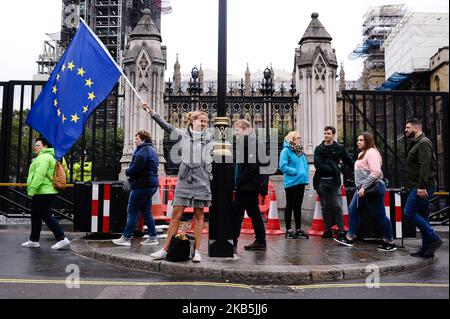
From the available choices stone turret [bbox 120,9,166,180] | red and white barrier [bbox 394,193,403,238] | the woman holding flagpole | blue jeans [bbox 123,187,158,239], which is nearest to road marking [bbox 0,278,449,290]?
the woman holding flagpole

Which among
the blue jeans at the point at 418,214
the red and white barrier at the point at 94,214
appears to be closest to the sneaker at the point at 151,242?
the red and white barrier at the point at 94,214

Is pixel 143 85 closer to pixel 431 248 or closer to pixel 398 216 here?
pixel 398 216

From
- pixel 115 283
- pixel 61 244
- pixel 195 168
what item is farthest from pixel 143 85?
pixel 115 283

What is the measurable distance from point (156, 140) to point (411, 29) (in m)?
38.1

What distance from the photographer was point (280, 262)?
5.57 meters

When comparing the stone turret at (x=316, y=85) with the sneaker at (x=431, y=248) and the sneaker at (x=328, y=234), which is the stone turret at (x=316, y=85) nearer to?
the sneaker at (x=328, y=234)

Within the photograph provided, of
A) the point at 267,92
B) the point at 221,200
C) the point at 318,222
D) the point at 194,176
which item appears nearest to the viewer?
the point at 194,176

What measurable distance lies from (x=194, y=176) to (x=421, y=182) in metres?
3.13

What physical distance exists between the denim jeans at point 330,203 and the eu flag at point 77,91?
4.01 meters

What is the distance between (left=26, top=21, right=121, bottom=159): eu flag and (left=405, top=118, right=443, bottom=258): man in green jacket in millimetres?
4622

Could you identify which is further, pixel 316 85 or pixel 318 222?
pixel 316 85

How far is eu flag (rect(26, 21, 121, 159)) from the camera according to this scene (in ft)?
22.5

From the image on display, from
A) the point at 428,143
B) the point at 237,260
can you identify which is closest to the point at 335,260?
the point at 237,260

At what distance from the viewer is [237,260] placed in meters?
5.61
